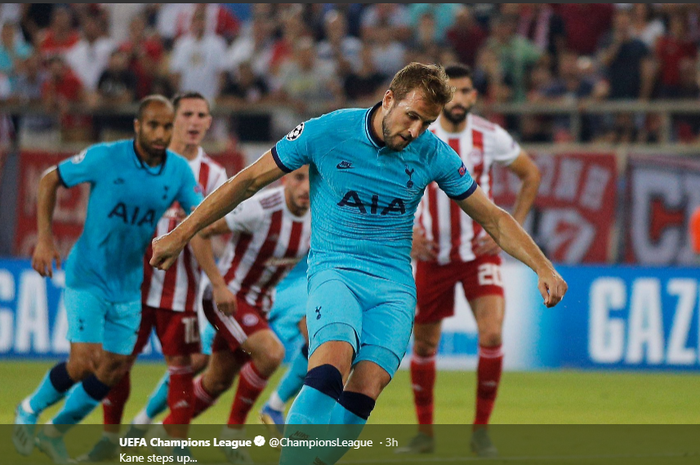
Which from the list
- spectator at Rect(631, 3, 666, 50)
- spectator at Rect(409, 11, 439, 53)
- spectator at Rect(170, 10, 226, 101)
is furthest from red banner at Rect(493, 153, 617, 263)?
spectator at Rect(170, 10, 226, 101)

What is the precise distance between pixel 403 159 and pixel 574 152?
910 cm

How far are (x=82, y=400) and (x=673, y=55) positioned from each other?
33.4ft

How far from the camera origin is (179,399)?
7457 millimetres

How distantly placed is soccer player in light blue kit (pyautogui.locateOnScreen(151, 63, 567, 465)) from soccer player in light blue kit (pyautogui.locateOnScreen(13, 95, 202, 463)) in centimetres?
185

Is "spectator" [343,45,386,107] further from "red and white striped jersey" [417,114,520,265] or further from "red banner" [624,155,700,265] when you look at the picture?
"red and white striped jersey" [417,114,520,265]

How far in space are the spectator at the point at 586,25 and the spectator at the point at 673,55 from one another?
1049mm

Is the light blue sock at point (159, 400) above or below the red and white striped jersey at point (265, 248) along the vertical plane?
below

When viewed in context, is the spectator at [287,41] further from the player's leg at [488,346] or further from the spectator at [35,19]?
the player's leg at [488,346]

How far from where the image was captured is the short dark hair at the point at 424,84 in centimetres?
549

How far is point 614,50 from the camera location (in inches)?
599

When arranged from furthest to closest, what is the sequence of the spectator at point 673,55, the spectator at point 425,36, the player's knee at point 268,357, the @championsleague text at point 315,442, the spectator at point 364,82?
1. the spectator at point 425,36
2. the spectator at point 364,82
3. the spectator at point 673,55
4. the player's knee at point 268,357
5. the @championsleague text at point 315,442

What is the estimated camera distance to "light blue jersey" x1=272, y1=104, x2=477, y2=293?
5.75 m

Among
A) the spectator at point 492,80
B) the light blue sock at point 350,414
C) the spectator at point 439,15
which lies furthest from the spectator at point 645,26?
the light blue sock at point 350,414

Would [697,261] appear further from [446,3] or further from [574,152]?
[446,3]
